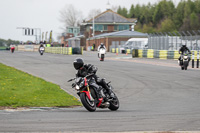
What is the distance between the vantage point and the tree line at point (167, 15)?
4291 inches

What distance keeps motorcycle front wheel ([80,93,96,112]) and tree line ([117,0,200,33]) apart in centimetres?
9610

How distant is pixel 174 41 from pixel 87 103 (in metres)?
37.0

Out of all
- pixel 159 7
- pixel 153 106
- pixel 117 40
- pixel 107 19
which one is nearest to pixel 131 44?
pixel 117 40

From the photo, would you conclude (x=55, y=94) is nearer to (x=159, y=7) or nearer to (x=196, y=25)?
(x=196, y=25)

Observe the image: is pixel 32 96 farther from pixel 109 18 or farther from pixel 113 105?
pixel 109 18

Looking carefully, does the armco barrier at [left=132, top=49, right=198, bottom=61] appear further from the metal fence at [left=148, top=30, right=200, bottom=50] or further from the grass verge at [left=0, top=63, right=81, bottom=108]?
the grass verge at [left=0, top=63, right=81, bottom=108]

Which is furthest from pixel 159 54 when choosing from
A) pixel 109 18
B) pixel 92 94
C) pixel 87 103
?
pixel 109 18

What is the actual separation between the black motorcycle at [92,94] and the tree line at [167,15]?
314 ft

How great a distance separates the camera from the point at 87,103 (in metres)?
10.1

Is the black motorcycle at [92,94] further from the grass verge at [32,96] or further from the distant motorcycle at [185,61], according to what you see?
the distant motorcycle at [185,61]

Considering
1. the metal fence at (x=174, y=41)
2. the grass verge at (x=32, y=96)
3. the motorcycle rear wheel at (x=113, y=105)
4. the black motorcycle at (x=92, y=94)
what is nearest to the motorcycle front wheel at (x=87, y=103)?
the black motorcycle at (x=92, y=94)

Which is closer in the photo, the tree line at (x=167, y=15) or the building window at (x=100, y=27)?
the building window at (x=100, y=27)

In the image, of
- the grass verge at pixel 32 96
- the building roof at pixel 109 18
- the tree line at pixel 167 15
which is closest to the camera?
the grass verge at pixel 32 96

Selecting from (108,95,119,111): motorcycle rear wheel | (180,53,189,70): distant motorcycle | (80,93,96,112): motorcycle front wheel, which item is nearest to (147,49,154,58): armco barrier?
(180,53,189,70): distant motorcycle
